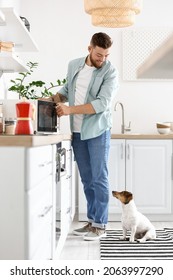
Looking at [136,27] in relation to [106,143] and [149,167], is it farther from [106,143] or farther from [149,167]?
[106,143]

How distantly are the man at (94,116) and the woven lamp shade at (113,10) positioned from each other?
1.04 ft

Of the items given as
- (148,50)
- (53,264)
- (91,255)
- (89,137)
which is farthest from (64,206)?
(148,50)

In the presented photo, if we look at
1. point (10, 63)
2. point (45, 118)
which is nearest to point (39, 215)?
point (45, 118)

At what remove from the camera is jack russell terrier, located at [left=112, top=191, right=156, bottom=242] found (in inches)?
162

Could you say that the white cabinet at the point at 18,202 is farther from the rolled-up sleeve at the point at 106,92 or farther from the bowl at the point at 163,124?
the bowl at the point at 163,124

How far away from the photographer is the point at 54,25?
581 cm

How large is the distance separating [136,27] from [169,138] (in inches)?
51.3

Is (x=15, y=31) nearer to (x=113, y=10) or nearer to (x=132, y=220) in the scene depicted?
(x=113, y=10)

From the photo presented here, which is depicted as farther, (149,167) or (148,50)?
(148,50)

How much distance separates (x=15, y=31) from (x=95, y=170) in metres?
1.18

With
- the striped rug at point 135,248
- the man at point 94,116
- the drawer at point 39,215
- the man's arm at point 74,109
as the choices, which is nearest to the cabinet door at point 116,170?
the striped rug at point 135,248

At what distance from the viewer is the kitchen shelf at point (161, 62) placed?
1.21m

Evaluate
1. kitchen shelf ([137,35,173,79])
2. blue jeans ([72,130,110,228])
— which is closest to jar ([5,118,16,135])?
blue jeans ([72,130,110,228])

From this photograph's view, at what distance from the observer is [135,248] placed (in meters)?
3.93
